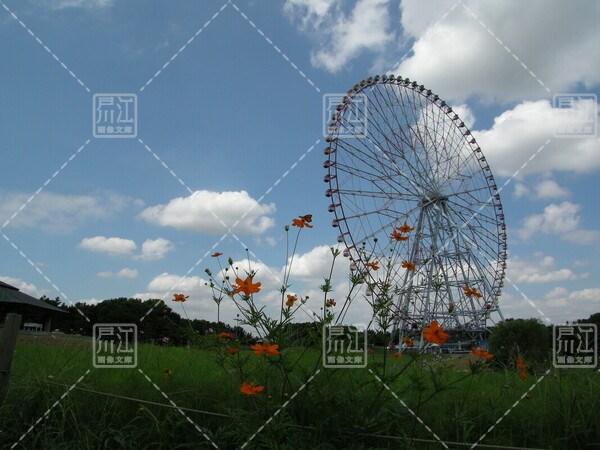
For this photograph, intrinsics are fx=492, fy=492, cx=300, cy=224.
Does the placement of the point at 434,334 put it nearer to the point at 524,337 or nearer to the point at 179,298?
the point at 179,298

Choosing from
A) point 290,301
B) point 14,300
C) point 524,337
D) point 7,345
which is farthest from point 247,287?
point 14,300

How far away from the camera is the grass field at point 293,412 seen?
2.69 meters

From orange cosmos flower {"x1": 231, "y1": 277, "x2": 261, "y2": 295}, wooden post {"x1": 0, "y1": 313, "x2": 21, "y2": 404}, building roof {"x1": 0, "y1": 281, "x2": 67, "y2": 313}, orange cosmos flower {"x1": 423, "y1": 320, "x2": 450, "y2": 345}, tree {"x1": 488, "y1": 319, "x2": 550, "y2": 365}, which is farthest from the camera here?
building roof {"x1": 0, "y1": 281, "x2": 67, "y2": 313}

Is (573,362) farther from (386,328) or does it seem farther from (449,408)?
(386,328)

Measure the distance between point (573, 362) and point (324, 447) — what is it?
359 cm

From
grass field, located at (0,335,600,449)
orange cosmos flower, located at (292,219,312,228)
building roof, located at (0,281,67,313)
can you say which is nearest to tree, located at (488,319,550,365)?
grass field, located at (0,335,600,449)

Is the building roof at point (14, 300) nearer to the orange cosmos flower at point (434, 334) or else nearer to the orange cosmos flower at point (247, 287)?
the orange cosmos flower at point (247, 287)

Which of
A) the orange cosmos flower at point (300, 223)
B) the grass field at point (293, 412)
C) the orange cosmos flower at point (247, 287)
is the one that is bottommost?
the grass field at point (293, 412)

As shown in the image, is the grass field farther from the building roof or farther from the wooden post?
the building roof

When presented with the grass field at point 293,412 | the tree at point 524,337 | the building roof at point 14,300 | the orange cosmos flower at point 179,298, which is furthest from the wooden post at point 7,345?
the building roof at point 14,300

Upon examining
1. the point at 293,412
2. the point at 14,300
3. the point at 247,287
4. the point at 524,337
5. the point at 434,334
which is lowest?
the point at 14,300

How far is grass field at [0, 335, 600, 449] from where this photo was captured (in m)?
2.69

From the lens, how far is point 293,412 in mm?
2861

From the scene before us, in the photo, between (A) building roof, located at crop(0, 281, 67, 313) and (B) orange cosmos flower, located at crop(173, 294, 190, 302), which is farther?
(A) building roof, located at crop(0, 281, 67, 313)
